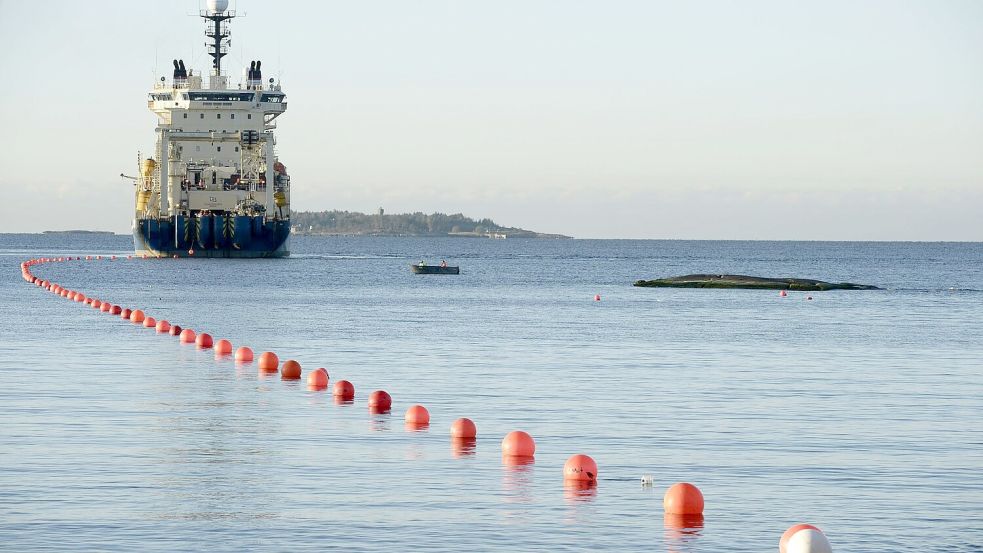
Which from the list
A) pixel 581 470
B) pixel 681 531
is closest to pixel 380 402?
pixel 581 470

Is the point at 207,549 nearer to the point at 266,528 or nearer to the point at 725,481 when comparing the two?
the point at 266,528

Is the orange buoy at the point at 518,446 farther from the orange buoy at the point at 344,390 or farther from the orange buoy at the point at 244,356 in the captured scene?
the orange buoy at the point at 244,356

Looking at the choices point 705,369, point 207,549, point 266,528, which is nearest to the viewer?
point 207,549

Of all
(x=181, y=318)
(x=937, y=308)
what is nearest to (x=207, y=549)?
(x=181, y=318)

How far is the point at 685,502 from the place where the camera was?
17.3 metres

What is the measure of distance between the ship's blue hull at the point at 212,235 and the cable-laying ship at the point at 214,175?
0.26 feet

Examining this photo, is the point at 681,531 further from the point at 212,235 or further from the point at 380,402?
the point at 212,235

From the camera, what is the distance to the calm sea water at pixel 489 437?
1666 cm

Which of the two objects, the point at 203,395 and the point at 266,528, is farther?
the point at 203,395

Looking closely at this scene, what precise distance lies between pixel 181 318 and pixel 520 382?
86.0ft

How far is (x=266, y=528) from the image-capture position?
16.5m

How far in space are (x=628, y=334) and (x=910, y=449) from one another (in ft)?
85.4

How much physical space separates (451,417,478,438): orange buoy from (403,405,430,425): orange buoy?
5.28 feet

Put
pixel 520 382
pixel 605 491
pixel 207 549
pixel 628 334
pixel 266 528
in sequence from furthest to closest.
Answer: pixel 628 334 < pixel 520 382 < pixel 605 491 < pixel 266 528 < pixel 207 549
